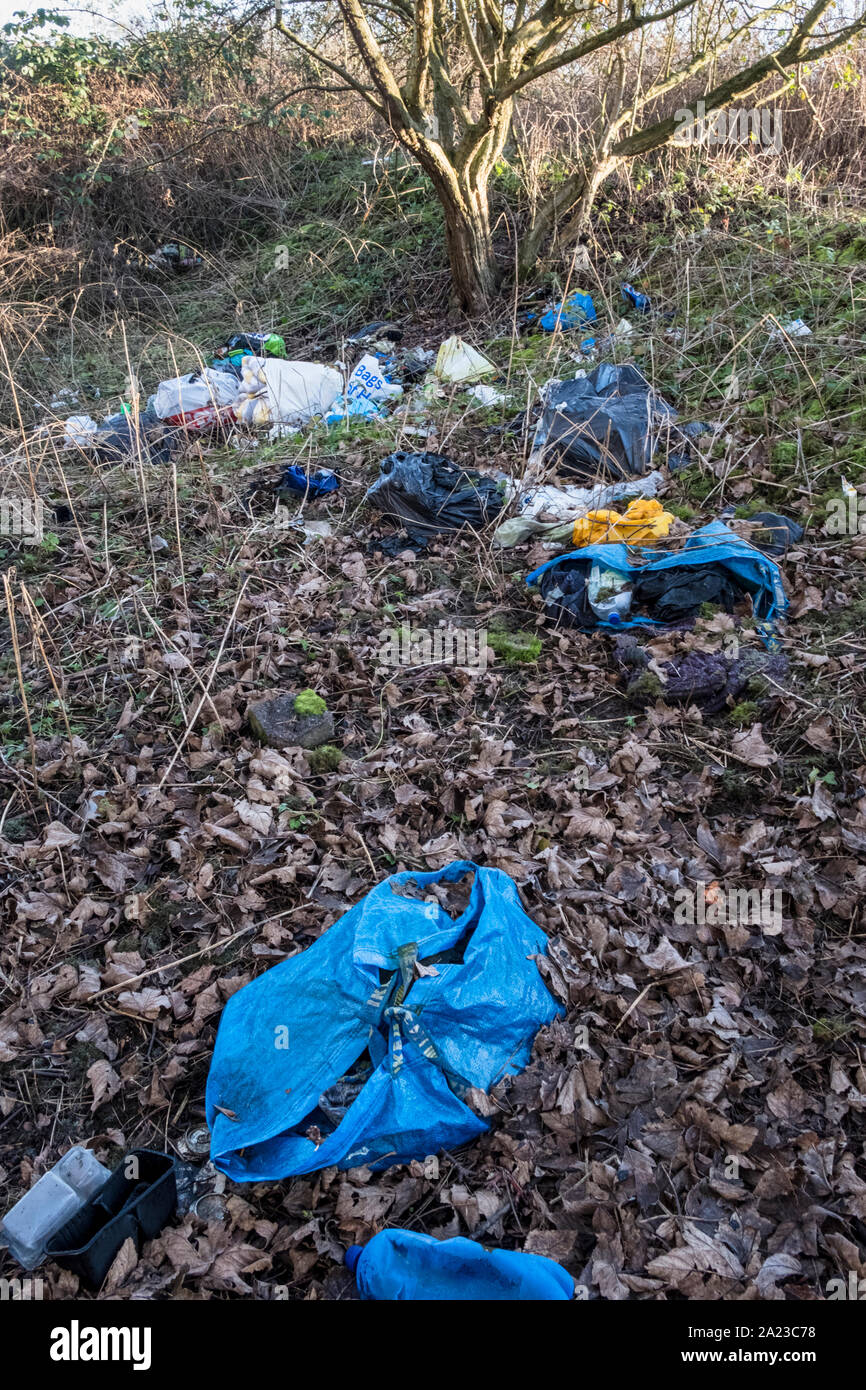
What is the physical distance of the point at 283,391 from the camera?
6934 mm

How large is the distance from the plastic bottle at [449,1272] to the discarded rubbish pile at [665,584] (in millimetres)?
3012

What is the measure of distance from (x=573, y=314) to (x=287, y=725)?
537 centimetres

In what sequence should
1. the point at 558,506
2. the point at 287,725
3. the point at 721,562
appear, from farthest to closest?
the point at 558,506, the point at 721,562, the point at 287,725

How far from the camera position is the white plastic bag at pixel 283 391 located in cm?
686

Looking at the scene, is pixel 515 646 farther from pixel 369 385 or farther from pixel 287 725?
pixel 369 385

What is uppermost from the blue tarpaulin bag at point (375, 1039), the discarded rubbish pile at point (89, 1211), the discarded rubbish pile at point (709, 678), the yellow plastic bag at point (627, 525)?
the yellow plastic bag at point (627, 525)

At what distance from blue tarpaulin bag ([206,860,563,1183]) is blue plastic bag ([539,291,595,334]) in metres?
6.13

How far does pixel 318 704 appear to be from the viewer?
3951 mm

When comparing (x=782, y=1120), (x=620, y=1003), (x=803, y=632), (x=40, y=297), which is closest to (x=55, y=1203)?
(x=620, y=1003)

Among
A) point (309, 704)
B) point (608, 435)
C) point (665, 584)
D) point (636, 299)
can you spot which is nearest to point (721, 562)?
point (665, 584)

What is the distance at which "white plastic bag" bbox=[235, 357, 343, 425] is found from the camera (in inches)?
270

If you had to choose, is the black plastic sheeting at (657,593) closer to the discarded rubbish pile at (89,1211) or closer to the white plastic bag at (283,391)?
the discarded rubbish pile at (89,1211)

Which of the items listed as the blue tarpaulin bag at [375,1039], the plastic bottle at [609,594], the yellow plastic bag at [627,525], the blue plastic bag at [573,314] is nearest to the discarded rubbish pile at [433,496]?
the yellow plastic bag at [627,525]

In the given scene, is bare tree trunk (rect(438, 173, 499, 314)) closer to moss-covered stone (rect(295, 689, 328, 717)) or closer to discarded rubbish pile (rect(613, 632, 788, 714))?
discarded rubbish pile (rect(613, 632, 788, 714))
